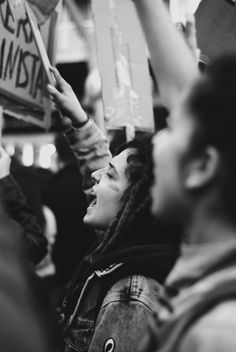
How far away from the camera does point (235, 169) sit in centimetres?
87

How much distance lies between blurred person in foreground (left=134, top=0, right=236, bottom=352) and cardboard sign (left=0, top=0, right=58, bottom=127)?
4.78 feet

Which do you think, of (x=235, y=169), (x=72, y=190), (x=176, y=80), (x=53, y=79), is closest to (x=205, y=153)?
(x=235, y=169)

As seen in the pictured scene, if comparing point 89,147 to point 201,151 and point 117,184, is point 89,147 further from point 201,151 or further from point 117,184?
point 201,151

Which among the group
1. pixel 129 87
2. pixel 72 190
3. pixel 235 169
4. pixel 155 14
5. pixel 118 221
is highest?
pixel 155 14

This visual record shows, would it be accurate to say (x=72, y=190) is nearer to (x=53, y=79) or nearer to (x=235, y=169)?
(x=53, y=79)

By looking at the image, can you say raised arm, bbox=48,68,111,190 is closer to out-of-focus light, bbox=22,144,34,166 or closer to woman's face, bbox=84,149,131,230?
woman's face, bbox=84,149,131,230

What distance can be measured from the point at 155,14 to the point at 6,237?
0.55 m

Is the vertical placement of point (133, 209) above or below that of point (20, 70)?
below

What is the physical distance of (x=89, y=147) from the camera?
7.20ft

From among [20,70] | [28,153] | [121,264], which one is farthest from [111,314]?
[28,153]

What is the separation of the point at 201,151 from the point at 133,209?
2.83 ft

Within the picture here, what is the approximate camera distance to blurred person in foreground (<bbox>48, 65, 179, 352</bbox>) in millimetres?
1489

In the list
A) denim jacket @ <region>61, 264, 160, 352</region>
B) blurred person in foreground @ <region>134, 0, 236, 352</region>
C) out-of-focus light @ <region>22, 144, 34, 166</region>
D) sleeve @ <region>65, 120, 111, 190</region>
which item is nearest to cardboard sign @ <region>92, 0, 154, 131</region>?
sleeve @ <region>65, 120, 111, 190</region>

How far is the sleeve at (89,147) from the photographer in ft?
7.16
